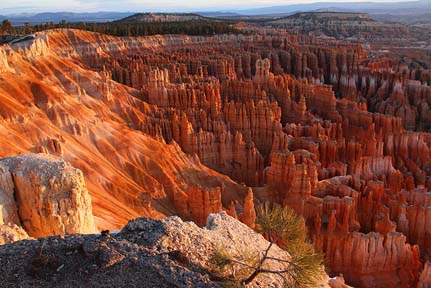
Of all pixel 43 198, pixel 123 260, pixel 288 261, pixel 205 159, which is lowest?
pixel 205 159

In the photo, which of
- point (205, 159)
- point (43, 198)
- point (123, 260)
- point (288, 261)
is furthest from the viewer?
point (205, 159)

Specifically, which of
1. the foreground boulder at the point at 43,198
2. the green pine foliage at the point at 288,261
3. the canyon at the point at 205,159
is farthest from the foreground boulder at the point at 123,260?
the foreground boulder at the point at 43,198

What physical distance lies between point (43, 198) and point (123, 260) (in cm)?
409

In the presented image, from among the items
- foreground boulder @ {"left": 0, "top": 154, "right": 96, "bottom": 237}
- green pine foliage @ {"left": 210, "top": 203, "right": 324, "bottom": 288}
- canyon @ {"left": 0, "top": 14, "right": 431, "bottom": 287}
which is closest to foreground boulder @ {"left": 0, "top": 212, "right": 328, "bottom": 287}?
green pine foliage @ {"left": 210, "top": 203, "right": 324, "bottom": 288}

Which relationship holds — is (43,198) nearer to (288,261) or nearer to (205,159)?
(288,261)

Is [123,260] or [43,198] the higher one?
[123,260]

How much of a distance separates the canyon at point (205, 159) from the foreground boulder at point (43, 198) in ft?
0.09

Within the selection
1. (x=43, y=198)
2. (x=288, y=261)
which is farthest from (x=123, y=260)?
(x=43, y=198)

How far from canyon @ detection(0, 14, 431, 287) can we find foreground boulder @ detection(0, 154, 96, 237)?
0.09ft

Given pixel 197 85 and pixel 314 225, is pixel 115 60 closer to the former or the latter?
pixel 197 85

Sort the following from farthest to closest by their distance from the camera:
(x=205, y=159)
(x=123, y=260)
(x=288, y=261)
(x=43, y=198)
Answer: (x=205, y=159) → (x=43, y=198) → (x=288, y=261) → (x=123, y=260)

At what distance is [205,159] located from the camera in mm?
28312

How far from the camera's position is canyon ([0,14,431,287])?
1216cm

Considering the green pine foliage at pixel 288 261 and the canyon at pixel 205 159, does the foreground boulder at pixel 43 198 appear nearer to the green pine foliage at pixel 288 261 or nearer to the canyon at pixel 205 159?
the canyon at pixel 205 159
